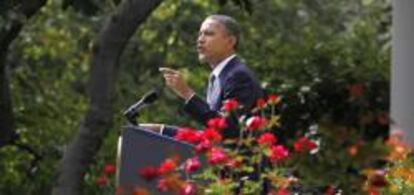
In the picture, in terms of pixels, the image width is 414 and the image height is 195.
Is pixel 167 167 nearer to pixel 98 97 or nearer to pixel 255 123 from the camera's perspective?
pixel 255 123

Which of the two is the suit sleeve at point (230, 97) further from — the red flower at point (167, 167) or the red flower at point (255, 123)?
the red flower at point (167, 167)

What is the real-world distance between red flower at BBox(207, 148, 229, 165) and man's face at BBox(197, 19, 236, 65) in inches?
45.2

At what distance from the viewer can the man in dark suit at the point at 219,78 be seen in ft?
20.0

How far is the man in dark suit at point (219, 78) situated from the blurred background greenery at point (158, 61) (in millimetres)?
2113

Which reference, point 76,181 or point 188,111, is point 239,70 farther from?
point 76,181

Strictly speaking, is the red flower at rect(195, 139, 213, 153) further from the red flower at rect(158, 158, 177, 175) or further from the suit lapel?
the suit lapel

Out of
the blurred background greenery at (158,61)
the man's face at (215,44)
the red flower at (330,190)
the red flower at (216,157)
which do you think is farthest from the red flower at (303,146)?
the blurred background greenery at (158,61)

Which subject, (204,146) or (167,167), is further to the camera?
(204,146)

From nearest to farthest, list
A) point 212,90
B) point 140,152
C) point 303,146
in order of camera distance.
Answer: point 303,146, point 140,152, point 212,90

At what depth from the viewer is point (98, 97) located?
9148 millimetres

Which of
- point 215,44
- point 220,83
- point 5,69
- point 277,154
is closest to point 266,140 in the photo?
point 277,154

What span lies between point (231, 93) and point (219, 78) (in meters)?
0.12

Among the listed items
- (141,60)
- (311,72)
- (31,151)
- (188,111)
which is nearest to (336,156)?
(188,111)

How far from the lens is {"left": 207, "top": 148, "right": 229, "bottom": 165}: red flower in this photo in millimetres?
5250
